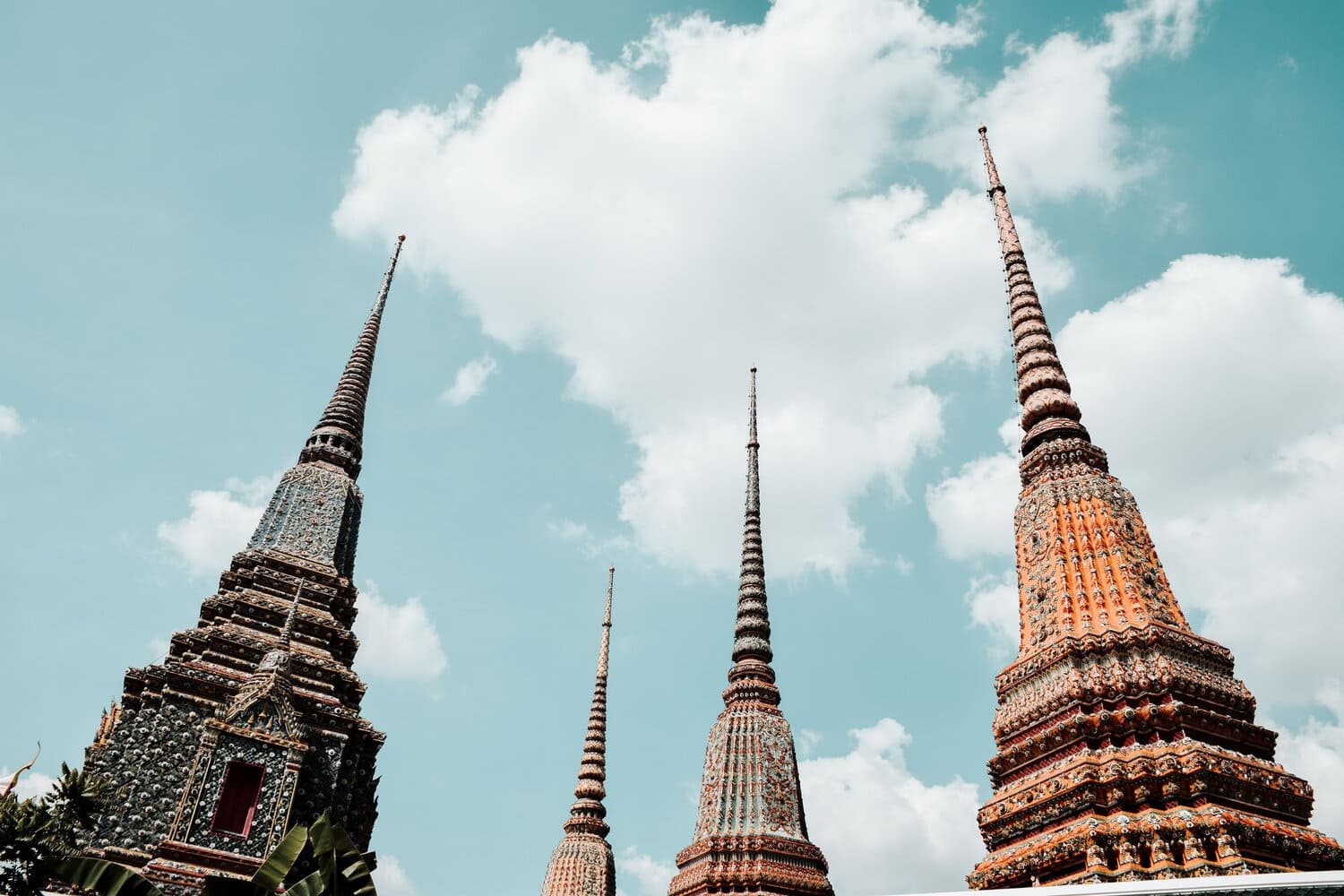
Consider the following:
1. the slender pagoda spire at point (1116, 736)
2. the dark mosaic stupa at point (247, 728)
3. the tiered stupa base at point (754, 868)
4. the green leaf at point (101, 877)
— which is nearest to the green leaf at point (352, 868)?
the green leaf at point (101, 877)

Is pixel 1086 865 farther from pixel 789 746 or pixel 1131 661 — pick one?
pixel 789 746

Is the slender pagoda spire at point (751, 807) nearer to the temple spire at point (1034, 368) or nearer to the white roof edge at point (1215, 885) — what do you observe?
the temple spire at point (1034, 368)

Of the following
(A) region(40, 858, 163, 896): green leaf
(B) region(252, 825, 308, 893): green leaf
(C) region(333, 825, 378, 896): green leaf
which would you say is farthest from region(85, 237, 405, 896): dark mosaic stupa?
(C) region(333, 825, 378, 896): green leaf

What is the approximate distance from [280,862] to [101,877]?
4.67ft

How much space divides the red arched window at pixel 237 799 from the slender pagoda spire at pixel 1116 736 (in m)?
11.8

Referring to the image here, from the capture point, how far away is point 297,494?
71.9ft

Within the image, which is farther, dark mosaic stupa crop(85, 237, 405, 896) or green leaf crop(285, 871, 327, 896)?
dark mosaic stupa crop(85, 237, 405, 896)

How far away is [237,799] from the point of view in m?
16.2

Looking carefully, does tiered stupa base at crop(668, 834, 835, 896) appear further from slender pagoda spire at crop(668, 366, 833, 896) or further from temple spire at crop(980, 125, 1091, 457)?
temple spire at crop(980, 125, 1091, 457)

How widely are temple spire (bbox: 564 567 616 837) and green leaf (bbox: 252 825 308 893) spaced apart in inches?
917

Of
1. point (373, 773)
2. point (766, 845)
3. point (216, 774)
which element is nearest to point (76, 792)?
point (216, 774)

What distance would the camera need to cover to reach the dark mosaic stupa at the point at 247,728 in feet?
50.6

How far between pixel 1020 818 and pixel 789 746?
11.2 meters

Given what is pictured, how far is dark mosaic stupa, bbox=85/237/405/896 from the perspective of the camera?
15.4 metres
